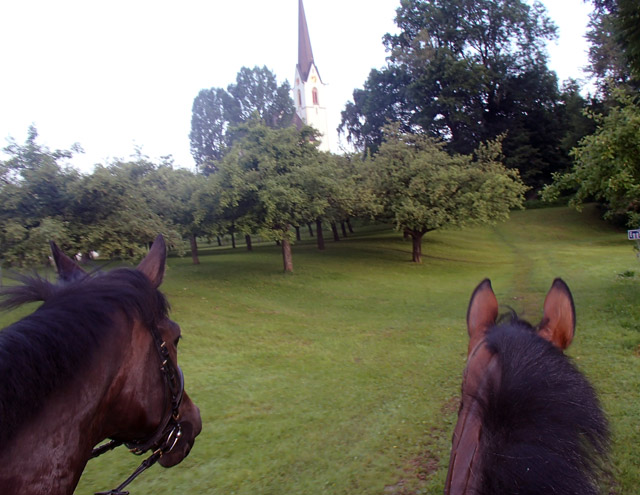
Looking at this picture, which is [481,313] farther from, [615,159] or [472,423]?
[615,159]

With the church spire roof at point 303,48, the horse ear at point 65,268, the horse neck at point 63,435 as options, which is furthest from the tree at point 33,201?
the church spire roof at point 303,48

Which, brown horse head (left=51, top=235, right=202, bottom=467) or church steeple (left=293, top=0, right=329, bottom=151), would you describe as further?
church steeple (left=293, top=0, right=329, bottom=151)

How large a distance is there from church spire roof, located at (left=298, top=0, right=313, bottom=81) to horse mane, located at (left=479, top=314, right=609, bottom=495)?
67.1m

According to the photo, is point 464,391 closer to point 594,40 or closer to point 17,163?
point 17,163

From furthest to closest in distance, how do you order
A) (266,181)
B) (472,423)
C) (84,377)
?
(266,181), (472,423), (84,377)

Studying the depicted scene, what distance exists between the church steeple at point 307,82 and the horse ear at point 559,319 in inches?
2490

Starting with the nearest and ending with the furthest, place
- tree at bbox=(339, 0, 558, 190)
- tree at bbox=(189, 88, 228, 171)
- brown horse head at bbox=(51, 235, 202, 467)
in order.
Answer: brown horse head at bbox=(51, 235, 202, 467) < tree at bbox=(339, 0, 558, 190) < tree at bbox=(189, 88, 228, 171)

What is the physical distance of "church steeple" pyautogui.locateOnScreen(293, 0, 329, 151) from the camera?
63.8 metres

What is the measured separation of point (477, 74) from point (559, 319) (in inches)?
1812

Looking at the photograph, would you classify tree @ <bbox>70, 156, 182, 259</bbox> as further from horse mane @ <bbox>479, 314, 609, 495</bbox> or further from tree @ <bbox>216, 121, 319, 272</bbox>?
horse mane @ <bbox>479, 314, 609, 495</bbox>

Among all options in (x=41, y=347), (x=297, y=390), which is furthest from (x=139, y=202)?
(x=41, y=347)

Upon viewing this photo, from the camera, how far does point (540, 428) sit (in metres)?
1.31

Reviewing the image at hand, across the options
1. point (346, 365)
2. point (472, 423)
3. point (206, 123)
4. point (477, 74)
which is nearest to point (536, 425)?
point (472, 423)

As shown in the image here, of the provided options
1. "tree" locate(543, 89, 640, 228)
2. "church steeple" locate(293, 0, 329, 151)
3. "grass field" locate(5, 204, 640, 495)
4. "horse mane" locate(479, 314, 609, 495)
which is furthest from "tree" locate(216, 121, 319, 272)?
"church steeple" locate(293, 0, 329, 151)
